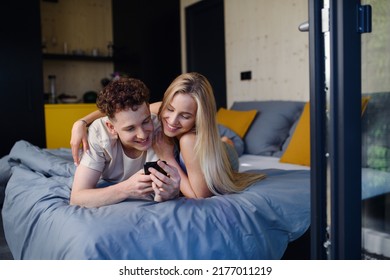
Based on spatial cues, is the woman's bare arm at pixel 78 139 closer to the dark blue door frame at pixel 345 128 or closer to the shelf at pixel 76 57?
the dark blue door frame at pixel 345 128

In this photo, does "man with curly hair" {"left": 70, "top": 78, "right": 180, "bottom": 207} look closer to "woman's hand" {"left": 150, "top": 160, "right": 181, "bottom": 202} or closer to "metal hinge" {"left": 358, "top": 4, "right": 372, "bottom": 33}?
"woman's hand" {"left": 150, "top": 160, "right": 181, "bottom": 202}

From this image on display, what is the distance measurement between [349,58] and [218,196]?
2.09 ft

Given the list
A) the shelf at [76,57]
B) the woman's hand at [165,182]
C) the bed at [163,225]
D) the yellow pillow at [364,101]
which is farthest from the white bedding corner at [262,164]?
the shelf at [76,57]

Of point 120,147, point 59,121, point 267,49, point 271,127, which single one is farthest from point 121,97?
point 59,121

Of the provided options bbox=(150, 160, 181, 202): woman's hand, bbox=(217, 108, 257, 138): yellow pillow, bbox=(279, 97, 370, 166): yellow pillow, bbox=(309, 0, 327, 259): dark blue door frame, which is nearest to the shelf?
bbox=(217, 108, 257, 138): yellow pillow

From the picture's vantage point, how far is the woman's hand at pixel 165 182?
3.76 ft

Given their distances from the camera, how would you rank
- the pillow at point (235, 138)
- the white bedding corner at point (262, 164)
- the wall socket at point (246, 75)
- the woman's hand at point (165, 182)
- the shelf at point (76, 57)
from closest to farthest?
the woman's hand at point (165, 182)
the white bedding corner at point (262, 164)
the pillow at point (235, 138)
the wall socket at point (246, 75)
the shelf at point (76, 57)

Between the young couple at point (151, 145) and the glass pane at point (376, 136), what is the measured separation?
1.62 feet

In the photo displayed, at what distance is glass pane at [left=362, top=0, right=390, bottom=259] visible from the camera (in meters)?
0.91

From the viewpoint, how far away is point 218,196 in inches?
52.1

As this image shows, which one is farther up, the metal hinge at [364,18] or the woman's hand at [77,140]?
the metal hinge at [364,18]

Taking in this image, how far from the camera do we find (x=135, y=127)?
1.21 metres
